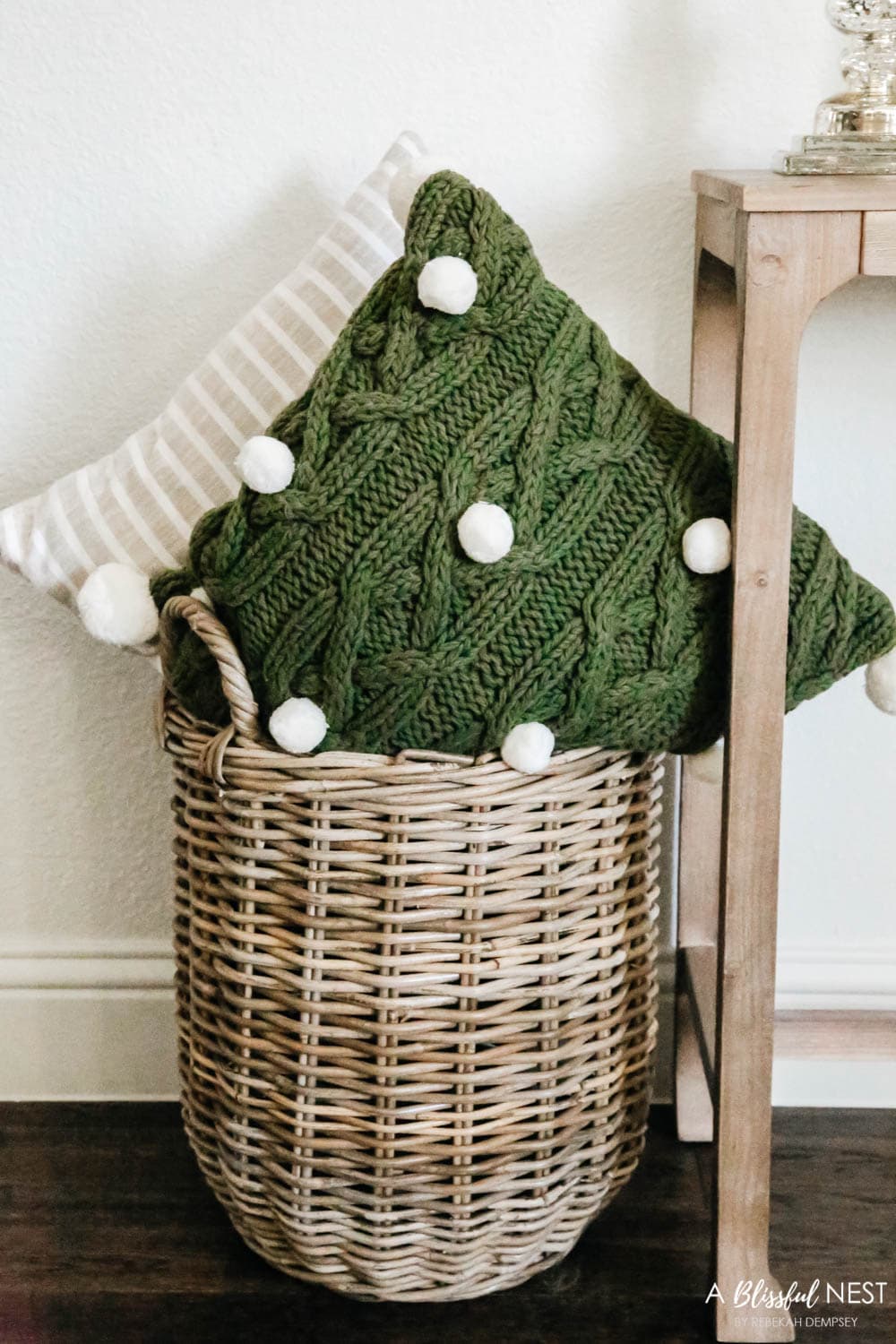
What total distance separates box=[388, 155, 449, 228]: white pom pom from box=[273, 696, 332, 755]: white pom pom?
0.35 meters

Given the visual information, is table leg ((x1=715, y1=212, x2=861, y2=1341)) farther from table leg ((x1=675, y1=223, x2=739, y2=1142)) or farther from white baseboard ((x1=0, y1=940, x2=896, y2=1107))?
white baseboard ((x1=0, y1=940, x2=896, y2=1107))

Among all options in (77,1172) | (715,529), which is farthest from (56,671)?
(715,529)

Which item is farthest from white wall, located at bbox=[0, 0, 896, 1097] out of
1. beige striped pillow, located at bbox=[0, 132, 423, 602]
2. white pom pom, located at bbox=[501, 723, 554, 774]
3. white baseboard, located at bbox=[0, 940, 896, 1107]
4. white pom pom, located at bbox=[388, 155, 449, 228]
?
white pom pom, located at bbox=[501, 723, 554, 774]

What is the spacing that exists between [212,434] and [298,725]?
31cm

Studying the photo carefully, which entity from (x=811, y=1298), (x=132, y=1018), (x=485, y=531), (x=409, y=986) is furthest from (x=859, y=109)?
(x=132, y=1018)

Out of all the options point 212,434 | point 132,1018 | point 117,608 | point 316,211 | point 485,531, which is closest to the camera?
point 485,531

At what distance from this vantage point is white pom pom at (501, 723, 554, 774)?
84cm

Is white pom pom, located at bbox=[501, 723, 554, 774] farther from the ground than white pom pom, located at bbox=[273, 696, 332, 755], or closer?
closer

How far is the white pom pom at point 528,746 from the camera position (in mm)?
840

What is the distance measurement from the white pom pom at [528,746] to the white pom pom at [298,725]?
124mm

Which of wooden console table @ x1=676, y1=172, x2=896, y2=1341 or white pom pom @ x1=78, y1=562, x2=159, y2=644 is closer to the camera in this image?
wooden console table @ x1=676, y1=172, x2=896, y2=1341

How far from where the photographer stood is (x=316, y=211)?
1146 millimetres

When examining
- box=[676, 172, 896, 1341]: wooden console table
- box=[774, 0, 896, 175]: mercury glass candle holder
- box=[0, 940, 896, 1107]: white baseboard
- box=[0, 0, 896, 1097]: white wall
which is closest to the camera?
box=[676, 172, 896, 1341]: wooden console table

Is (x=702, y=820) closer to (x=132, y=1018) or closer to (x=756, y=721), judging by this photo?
(x=756, y=721)
